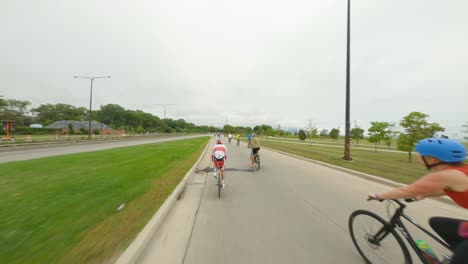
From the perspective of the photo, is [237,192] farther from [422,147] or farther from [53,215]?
[422,147]

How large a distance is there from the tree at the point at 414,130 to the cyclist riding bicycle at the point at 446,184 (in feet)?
46.3

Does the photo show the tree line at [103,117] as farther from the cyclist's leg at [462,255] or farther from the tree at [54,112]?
the cyclist's leg at [462,255]

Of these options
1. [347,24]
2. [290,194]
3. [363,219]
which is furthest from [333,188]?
[347,24]

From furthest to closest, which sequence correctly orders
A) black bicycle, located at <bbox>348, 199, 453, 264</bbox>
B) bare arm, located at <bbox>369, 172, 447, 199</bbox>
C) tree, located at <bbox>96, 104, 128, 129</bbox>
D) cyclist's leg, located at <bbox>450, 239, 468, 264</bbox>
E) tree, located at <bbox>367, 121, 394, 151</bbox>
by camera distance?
tree, located at <bbox>96, 104, 128, 129</bbox> < tree, located at <bbox>367, 121, 394, 151</bbox> < black bicycle, located at <bbox>348, 199, 453, 264</bbox> < bare arm, located at <bbox>369, 172, 447, 199</bbox> < cyclist's leg, located at <bbox>450, 239, 468, 264</bbox>

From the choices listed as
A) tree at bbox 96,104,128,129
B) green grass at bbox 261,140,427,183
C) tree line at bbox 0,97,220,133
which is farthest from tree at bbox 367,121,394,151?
tree at bbox 96,104,128,129

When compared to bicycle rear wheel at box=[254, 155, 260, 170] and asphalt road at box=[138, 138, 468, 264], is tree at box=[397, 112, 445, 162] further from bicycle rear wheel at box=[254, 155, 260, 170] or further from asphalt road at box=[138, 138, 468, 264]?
bicycle rear wheel at box=[254, 155, 260, 170]

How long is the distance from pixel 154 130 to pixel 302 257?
4941 inches

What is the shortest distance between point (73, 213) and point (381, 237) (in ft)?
17.8

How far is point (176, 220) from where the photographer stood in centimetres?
404

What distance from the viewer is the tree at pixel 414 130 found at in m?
12.6

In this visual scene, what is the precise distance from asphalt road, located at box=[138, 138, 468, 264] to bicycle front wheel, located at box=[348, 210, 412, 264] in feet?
0.17

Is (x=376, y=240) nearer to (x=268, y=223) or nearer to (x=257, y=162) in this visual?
(x=268, y=223)

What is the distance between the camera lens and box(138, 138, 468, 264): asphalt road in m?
2.88

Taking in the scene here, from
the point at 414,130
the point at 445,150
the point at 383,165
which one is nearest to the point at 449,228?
the point at 445,150
